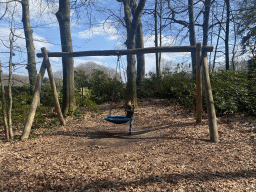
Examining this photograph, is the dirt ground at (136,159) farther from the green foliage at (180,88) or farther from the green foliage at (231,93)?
the green foliage at (180,88)

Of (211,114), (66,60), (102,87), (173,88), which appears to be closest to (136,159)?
(211,114)

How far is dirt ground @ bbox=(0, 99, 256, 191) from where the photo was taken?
2.92 meters

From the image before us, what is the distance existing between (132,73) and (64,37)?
10.7 ft

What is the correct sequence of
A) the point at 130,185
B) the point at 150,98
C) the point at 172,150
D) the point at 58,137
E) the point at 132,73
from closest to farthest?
the point at 130,185
the point at 172,150
the point at 58,137
the point at 132,73
the point at 150,98

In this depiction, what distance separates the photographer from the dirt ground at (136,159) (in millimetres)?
2922

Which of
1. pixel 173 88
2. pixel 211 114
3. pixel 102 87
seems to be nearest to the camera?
pixel 211 114

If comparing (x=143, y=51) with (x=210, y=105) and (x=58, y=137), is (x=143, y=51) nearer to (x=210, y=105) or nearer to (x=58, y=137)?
(x=210, y=105)

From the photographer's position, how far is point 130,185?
284 cm

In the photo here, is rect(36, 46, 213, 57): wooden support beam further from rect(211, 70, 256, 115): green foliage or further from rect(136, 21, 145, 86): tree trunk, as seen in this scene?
rect(136, 21, 145, 86): tree trunk

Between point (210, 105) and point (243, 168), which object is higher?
point (210, 105)

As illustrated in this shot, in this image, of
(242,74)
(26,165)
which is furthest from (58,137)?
(242,74)

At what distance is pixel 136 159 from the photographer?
368cm

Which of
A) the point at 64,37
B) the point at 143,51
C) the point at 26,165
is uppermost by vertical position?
the point at 64,37

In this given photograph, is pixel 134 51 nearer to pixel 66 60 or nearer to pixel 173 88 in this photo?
pixel 66 60
